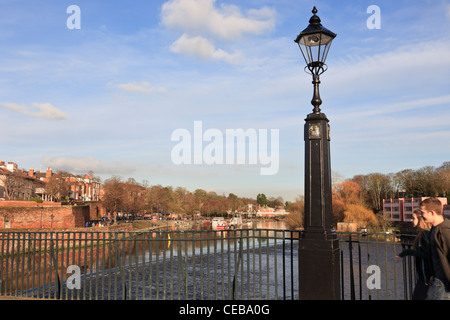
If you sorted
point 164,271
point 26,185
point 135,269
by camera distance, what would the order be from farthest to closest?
1. point 26,185
2. point 135,269
3. point 164,271

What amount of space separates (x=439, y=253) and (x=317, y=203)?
76.5 inches

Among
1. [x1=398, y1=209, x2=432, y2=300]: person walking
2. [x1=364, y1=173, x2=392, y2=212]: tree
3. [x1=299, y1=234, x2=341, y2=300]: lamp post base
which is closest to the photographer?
[x1=398, y1=209, x2=432, y2=300]: person walking

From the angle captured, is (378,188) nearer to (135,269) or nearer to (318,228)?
(135,269)

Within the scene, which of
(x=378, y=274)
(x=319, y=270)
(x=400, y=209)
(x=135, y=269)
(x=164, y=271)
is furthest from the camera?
(x=400, y=209)

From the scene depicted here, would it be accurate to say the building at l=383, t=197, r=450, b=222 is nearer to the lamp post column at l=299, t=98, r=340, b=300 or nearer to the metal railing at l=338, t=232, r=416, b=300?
the metal railing at l=338, t=232, r=416, b=300

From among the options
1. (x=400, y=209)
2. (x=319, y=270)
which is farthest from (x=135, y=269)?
(x=400, y=209)

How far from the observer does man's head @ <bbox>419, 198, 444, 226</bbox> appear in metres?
4.27

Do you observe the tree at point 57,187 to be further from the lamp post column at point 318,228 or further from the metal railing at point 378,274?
the lamp post column at point 318,228

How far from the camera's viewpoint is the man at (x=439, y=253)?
13.3ft

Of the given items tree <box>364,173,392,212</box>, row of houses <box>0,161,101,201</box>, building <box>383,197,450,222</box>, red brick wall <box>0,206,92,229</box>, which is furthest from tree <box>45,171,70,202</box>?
tree <box>364,173,392,212</box>

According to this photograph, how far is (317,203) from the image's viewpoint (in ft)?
18.6
